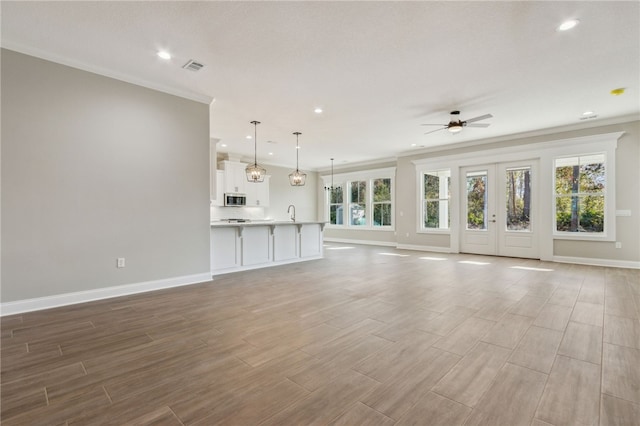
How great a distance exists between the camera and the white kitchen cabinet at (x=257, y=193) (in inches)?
368

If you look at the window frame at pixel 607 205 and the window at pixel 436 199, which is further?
the window at pixel 436 199

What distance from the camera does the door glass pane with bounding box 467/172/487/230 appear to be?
7.65 metres

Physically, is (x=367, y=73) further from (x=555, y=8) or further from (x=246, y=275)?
(x=246, y=275)

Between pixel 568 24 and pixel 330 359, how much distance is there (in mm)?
3853

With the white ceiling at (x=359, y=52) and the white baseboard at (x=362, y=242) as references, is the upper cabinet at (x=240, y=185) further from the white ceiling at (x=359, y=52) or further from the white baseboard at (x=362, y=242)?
the white ceiling at (x=359, y=52)

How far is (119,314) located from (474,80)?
5385 millimetres

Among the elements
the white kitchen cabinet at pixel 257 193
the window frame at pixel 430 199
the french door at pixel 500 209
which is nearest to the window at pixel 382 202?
the window frame at pixel 430 199

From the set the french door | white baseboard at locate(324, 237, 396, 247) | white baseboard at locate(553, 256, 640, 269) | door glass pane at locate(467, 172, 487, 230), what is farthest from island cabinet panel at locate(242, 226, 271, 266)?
white baseboard at locate(553, 256, 640, 269)

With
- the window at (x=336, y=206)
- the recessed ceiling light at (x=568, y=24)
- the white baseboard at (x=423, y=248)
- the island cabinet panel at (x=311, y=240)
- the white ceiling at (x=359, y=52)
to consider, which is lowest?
the white baseboard at (x=423, y=248)

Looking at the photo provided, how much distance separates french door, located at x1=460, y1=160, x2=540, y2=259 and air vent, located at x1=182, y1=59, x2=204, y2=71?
22.9 feet

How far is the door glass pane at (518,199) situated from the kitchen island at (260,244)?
186 inches

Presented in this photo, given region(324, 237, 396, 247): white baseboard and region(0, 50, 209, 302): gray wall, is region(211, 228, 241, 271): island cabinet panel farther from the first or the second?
region(324, 237, 396, 247): white baseboard

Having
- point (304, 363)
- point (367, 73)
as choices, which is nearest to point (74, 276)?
point (304, 363)

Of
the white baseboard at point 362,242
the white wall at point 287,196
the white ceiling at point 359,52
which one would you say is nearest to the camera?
the white ceiling at point 359,52
